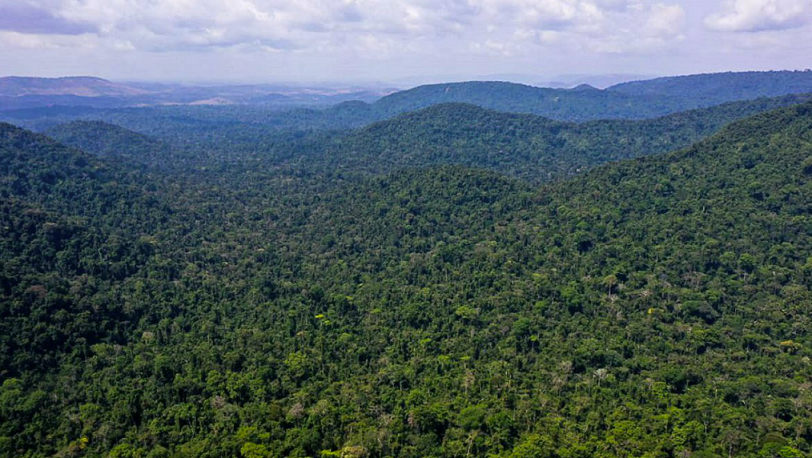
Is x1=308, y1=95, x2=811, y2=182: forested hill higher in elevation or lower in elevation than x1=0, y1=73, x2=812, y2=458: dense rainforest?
higher

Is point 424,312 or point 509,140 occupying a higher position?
point 509,140

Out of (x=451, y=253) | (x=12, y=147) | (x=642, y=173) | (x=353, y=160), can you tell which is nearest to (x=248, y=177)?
(x=353, y=160)

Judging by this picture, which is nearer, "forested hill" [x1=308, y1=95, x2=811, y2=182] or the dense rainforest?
the dense rainforest

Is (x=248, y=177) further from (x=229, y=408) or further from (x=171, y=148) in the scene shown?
(x=229, y=408)

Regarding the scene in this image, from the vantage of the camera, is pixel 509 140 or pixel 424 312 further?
pixel 509 140
